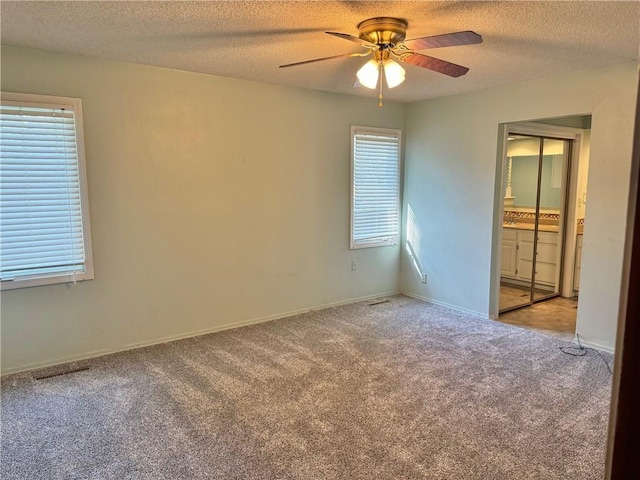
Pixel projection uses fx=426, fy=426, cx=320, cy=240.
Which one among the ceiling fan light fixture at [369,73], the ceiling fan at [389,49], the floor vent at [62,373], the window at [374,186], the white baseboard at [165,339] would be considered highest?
the ceiling fan at [389,49]

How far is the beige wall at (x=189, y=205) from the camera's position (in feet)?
11.2

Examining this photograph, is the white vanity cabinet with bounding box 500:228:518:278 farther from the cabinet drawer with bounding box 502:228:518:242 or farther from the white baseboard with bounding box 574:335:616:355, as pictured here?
the white baseboard with bounding box 574:335:616:355

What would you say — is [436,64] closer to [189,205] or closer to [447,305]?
[189,205]

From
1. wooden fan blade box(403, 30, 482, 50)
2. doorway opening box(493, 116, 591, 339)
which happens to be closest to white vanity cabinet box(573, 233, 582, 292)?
doorway opening box(493, 116, 591, 339)

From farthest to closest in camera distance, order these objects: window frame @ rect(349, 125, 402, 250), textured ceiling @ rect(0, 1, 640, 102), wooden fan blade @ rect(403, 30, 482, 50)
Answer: window frame @ rect(349, 125, 402, 250), textured ceiling @ rect(0, 1, 640, 102), wooden fan blade @ rect(403, 30, 482, 50)

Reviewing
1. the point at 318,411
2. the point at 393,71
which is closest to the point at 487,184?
the point at 393,71

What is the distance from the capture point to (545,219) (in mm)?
5543

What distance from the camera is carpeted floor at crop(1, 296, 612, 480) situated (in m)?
2.24

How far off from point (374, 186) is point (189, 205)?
228 centimetres

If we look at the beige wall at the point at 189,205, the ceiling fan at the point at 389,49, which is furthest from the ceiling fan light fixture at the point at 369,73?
the beige wall at the point at 189,205

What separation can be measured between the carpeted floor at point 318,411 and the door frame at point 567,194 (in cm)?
79

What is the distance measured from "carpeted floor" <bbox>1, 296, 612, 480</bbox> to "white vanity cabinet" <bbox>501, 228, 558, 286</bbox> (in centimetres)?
173

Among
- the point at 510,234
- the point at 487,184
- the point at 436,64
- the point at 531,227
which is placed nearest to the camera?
the point at 436,64

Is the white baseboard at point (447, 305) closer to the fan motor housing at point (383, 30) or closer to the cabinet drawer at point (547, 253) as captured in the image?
the cabinet drawer at point (547, 253)
